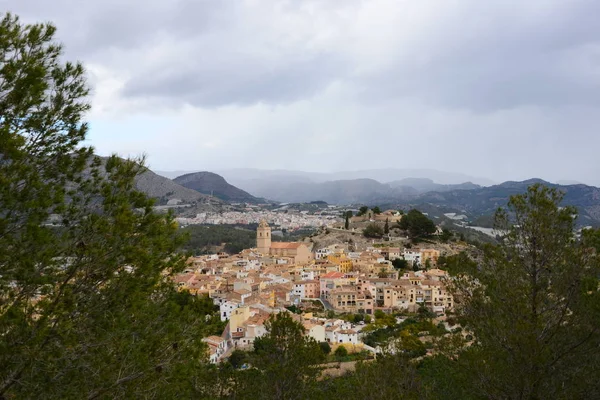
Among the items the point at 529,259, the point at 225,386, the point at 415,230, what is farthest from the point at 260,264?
the point at 529,259

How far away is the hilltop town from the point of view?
85.8 feet

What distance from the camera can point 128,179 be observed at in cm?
518

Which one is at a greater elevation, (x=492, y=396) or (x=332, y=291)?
(x=492, y=396)

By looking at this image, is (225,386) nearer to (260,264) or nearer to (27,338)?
(27,338)

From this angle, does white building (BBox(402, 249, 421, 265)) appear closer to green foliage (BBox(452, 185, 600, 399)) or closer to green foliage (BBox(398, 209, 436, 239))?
green foliage (BBox(398, 209, 436, 239))

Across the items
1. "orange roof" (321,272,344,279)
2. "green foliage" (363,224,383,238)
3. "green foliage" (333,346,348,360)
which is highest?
"green foliage" (363,224,383,238)

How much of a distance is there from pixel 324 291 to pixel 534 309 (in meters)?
28.9

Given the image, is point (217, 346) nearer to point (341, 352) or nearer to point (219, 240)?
point (341, 352)

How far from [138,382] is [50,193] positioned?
211 centimetres

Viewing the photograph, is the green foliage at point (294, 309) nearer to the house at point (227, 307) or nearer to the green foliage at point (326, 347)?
the house at point (227, 307)

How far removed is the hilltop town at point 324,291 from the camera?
26.2 metres

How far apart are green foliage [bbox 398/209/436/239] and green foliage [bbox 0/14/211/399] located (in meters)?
48.5

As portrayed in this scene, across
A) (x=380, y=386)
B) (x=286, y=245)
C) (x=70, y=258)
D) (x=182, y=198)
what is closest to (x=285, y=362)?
(x=380, y=386)

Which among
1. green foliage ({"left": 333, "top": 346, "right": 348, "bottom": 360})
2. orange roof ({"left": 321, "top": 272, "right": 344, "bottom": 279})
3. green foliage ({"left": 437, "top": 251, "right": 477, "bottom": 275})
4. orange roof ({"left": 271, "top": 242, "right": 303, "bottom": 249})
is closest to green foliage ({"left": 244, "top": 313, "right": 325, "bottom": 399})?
green foliage ({"left": 437, "top": 251, "right": 477, "bottom": 275})
